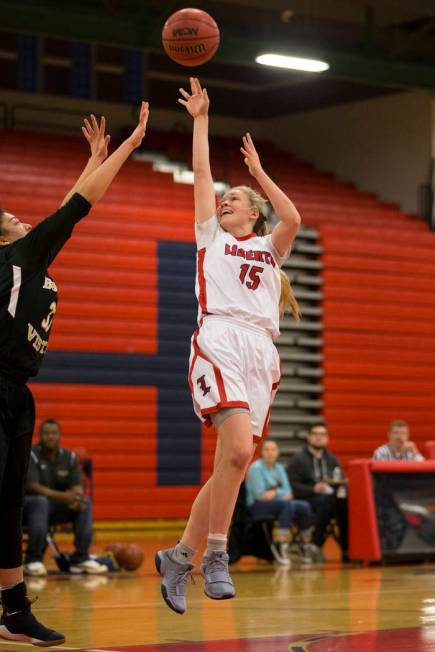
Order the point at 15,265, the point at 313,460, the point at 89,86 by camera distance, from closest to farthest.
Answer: the point at 15,265
the point at 313,460
the point at 89,86

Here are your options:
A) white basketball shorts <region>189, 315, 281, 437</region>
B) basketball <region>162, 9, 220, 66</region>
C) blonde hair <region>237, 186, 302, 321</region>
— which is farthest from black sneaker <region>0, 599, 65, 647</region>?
basketball <region>162, 9, 220, 66</region>

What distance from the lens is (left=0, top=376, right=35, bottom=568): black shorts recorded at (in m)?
5.58

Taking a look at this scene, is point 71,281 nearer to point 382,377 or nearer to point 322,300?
point 322,300

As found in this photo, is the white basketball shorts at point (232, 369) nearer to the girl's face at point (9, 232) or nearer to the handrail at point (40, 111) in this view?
the girl's face at point (9, 232)

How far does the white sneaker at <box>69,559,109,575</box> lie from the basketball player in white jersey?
211 inches

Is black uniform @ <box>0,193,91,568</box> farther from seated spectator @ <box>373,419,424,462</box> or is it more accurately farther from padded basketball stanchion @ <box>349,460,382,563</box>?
seated spectator @ <box>373,419,424,462</box>

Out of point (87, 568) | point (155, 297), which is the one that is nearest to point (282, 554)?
point (87, 568)

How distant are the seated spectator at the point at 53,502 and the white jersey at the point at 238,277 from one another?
18.3ft

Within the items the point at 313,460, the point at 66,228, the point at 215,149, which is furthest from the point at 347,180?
the point at 66,228

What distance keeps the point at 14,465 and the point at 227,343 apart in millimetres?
1157

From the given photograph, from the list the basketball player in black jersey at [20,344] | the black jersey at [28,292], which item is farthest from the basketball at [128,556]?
the black jersey at [28,292]

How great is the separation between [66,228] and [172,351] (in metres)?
11.9

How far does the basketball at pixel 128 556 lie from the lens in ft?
37.4

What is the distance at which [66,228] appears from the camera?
5.59 meters
